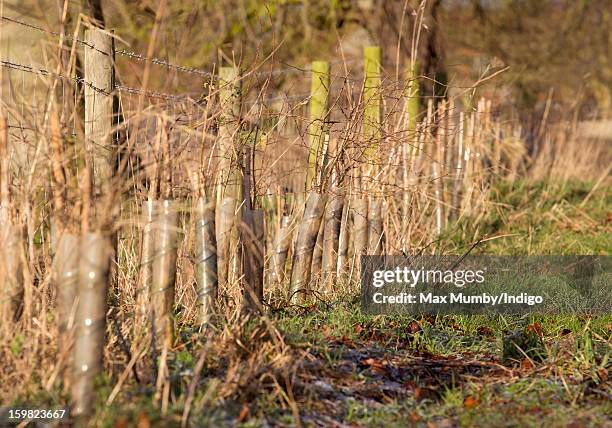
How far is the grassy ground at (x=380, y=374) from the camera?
3.30m

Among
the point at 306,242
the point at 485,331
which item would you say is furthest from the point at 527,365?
the point at 306,242

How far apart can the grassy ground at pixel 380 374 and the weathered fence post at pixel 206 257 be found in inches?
5.3

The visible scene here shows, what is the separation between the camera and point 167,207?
358 cm

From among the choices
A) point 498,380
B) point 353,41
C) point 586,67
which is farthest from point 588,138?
point 498,380

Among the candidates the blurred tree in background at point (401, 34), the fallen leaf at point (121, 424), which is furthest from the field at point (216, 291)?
the blurred tree in background at point (401, 34)

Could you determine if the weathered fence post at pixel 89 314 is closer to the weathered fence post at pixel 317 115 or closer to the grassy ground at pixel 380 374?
the grassy ground at pixel 380 374

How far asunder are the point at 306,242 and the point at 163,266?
152 centimetres

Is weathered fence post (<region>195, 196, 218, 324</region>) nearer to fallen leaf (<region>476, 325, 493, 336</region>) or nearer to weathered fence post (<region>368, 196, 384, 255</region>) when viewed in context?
fallen leaf (<region>476, 325, 493, 336</region>)

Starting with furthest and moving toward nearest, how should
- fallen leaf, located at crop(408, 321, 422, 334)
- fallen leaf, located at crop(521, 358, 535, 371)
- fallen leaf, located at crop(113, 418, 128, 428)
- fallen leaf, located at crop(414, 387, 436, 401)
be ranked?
1. fallen leaf, located at crop(408, 321, 422, 334)
2. fallen leaf, located at crop(521, 358, 535, 371)
3. fallen leaf, located at crop(414, 387, 436, 401)
4. fallen leaf, located at crop(113, 418, 128, 428)

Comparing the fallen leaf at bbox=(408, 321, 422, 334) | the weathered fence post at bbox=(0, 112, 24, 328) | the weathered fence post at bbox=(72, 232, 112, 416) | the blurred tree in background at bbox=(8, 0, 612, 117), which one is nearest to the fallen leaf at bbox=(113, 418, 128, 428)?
the weathered fence post at bbox=(72, 232, 112, 416)

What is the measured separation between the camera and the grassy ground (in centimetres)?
330

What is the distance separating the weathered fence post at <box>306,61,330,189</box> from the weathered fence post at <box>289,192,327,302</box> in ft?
0.36

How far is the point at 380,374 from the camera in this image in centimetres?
389

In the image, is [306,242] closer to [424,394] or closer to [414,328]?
[414,328]
